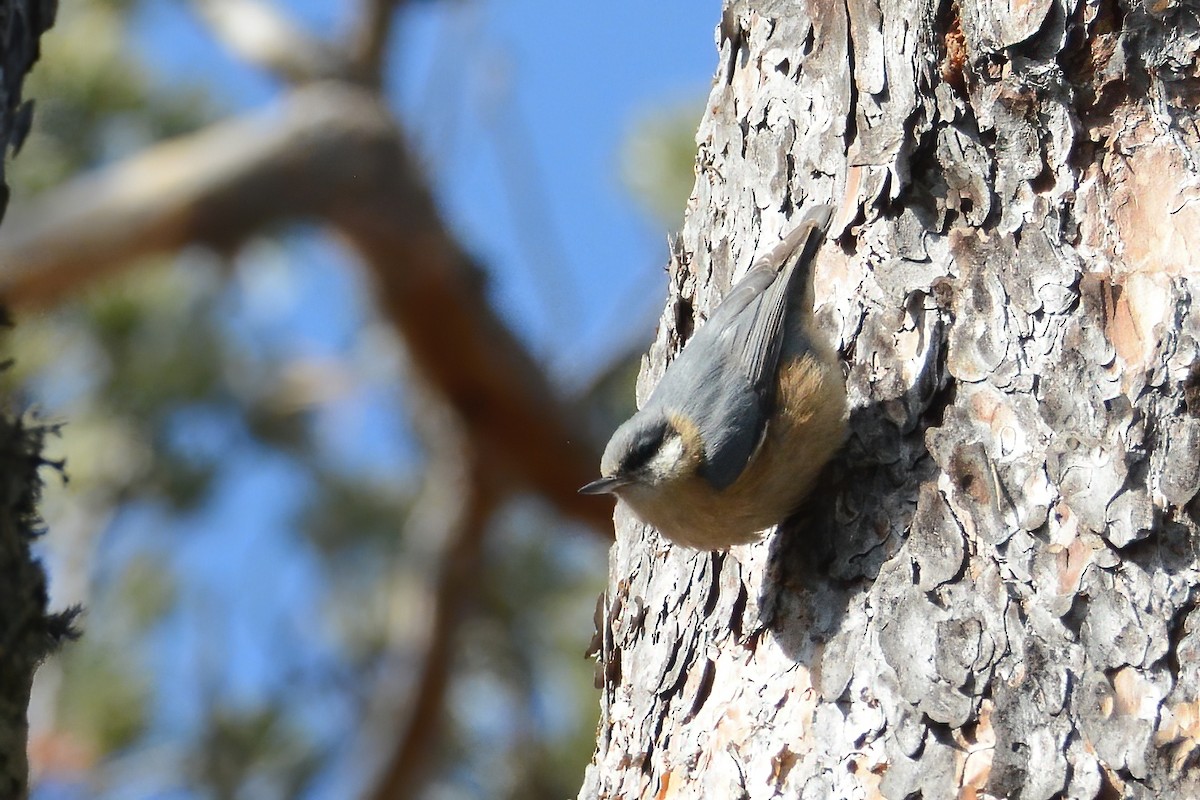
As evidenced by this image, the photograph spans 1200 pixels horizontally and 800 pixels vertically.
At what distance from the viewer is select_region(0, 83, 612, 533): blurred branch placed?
15.6 feet

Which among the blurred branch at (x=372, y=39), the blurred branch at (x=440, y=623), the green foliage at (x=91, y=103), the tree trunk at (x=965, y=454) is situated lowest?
the tree trunk at (x=965, y=454)

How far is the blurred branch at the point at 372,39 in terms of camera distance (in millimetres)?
5637

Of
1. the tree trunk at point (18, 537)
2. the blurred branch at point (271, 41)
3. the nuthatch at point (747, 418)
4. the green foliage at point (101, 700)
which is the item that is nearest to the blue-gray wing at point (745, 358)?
the nuthatch at point (747, 418)

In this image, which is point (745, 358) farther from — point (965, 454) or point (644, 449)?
point (965, 454)

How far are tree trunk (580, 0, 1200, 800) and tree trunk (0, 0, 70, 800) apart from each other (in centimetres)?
103

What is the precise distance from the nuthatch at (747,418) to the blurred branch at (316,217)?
268 centimetres

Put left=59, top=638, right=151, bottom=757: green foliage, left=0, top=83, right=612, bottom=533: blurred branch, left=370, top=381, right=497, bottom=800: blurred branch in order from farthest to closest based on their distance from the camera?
left=370, top=381, right=497, bottom=800: blurred branch, left=59, top=638, right=151, bottom=757: green foliage, left=0, top=83, right=612, bottom=533: blurred branch

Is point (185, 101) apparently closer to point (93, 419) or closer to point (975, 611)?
point (93, 419)

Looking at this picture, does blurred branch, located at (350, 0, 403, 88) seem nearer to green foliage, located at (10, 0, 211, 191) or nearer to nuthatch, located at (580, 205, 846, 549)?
green foliage, located at (10, 0, 211, 191)

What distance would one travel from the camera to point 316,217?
Answer: 503cm

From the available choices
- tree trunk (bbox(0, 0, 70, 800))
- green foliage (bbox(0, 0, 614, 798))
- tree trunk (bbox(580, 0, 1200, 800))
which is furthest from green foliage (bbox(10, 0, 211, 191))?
tree trunk (bbox(580, 0, 1200, 800))

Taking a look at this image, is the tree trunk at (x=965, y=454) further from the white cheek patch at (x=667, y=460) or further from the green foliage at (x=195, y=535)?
the green foliage at (x=195, y=535)

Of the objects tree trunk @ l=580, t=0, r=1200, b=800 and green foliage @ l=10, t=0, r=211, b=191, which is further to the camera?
green foliage @ l=10, t=0, r=211, b=191

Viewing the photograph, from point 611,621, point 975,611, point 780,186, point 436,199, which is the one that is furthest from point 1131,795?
point 436,199
